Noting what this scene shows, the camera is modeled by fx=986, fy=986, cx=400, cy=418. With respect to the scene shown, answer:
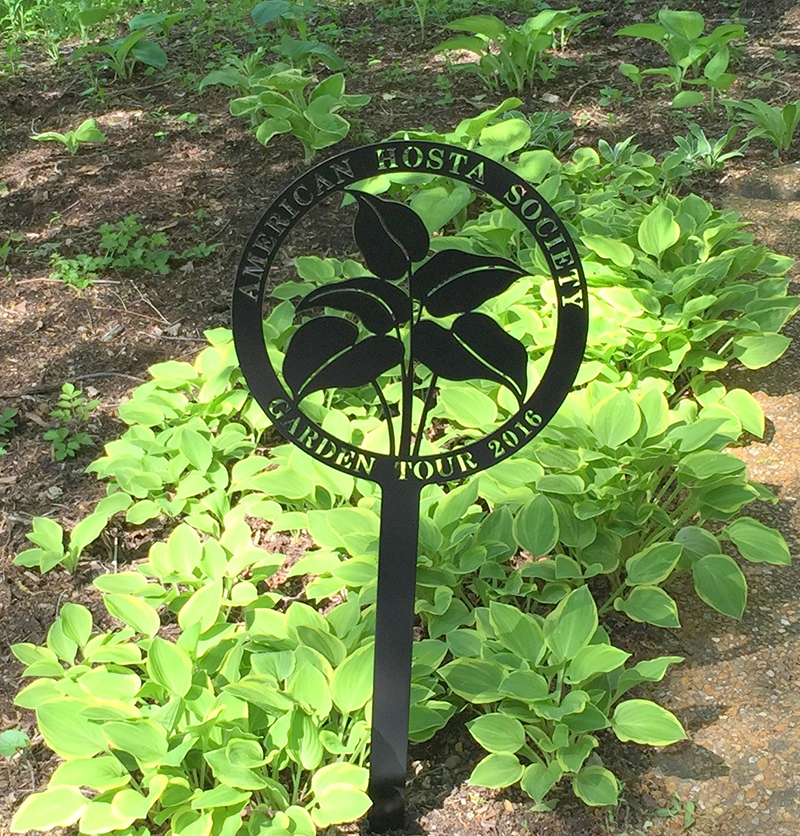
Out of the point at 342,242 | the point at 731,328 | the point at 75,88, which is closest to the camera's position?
the point at 731,328

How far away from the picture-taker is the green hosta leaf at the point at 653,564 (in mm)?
2180

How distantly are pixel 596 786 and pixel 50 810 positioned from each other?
39.5 inches

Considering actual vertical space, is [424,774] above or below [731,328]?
below

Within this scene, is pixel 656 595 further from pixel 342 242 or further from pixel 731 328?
pixel 342 242

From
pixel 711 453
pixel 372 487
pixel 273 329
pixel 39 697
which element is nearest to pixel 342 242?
pixel 273 329

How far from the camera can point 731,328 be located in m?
3.01

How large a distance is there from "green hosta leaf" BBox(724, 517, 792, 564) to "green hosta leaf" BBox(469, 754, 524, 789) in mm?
745

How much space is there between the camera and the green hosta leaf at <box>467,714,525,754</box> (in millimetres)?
1862

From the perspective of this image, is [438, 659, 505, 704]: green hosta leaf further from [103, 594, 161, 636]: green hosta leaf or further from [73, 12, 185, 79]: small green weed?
[73, 12, 185, 79]: small green weed

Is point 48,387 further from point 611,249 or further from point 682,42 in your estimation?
point 682,42

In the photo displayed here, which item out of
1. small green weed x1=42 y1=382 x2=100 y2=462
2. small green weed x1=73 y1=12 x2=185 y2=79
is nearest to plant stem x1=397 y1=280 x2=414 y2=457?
small green weed x1=42 y1=382 x2=100 y2=462

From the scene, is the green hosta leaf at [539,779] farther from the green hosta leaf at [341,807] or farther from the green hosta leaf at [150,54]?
the green hosta leaf at [150,54]

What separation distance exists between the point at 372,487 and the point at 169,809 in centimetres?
101

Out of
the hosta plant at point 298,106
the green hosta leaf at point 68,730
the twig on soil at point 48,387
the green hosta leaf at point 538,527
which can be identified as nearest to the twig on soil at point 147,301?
the twig on soil at point 48,387
